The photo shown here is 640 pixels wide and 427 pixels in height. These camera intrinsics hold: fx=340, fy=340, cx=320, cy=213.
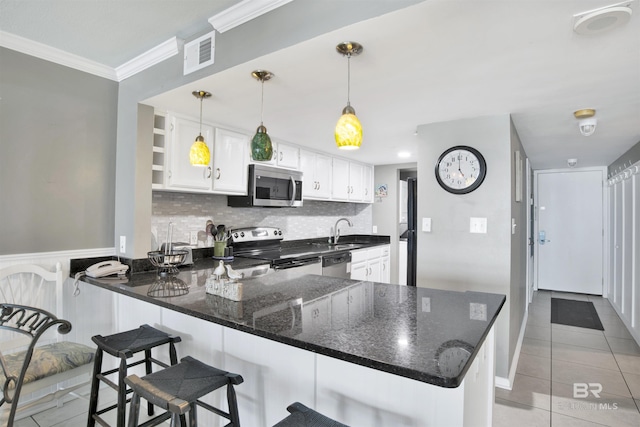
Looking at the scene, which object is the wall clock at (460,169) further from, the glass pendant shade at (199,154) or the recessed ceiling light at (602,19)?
the glass pendant shade at (199,154)

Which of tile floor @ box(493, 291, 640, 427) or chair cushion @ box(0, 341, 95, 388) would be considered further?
tile floor @ box(493, 291, 640, 427)

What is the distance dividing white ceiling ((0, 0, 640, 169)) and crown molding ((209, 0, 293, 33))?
0.20ft

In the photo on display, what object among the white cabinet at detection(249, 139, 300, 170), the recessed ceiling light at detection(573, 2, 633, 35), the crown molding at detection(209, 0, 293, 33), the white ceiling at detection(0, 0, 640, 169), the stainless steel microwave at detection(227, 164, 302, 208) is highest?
the crown molding at detection(209, 0, 293, 33)

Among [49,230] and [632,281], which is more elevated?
[49,230]

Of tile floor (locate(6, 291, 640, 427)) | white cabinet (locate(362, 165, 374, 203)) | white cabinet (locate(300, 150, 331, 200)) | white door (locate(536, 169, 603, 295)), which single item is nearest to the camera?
tile floor (locate(6, 291, 640, 427))

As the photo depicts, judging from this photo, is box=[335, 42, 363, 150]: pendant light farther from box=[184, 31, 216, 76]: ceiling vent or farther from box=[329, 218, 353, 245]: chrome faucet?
box=[329, 218, 353, 245]: chrome faucet

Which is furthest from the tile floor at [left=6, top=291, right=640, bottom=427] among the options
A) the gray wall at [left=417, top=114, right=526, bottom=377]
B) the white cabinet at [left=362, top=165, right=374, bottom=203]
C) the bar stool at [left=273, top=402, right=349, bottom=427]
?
the white cabinet at [left=362, top=165, right=374, bottom=203]

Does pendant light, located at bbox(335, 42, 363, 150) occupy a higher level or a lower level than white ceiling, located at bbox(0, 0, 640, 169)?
lower

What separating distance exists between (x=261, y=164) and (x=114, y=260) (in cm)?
156

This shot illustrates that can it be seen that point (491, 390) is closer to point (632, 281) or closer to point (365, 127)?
point (365, 127)

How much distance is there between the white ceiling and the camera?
1401mm

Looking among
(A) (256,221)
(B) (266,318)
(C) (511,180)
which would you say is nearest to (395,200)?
(A) (256,221)

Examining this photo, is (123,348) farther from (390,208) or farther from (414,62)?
(390,208)

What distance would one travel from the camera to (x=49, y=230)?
90.8 inches
